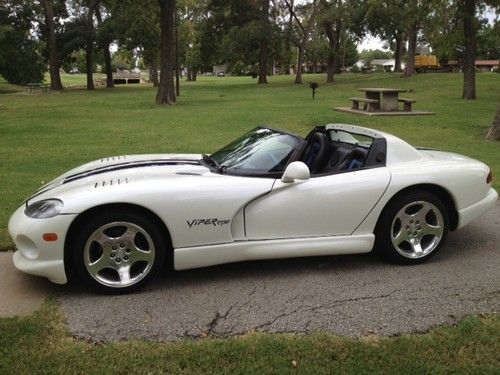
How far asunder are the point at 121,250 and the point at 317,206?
155cm

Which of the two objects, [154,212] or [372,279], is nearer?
[154,212]

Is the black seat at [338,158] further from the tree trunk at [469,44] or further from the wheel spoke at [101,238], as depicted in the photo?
the tree trunk at [469,44]

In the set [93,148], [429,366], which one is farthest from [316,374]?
[93,148]

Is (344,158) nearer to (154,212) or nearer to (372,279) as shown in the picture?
(372,279)

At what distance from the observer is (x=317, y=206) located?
14.5 feet

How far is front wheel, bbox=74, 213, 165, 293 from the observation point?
3.96 metres

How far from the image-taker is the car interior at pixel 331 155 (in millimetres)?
4887

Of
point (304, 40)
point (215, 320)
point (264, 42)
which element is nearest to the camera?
point (215, 320)

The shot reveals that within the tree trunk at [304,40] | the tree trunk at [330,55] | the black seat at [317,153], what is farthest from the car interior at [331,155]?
the tree trunk at [304,40]

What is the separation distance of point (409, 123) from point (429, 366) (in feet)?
46.1

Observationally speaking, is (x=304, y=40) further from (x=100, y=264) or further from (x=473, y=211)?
(x=100, y=264)

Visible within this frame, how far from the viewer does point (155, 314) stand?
12.4 ft

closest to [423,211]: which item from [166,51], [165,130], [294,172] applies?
[294,172]

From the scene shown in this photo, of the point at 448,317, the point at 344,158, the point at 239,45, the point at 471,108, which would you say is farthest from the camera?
the point at 239,45
